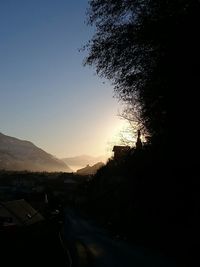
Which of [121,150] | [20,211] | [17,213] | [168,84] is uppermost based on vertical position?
[121,150]

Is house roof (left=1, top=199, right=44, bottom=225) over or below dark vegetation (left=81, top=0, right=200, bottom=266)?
below

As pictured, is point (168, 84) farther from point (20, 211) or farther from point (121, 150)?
point (121, 150)

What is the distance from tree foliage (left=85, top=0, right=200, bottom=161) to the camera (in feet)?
85.6

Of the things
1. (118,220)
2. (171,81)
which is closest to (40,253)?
(171,81)

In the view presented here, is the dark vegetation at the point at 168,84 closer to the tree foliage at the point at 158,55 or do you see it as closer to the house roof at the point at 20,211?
the tree foliage at the point at 158,55

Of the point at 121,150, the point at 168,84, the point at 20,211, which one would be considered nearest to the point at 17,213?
the point at 20,211

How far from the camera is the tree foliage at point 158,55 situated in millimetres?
26094

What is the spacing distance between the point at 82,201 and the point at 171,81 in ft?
335

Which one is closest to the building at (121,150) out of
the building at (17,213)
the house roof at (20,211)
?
the house roof at (20,211)

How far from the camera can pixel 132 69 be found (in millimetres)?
28750

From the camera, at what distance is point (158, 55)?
92.1 feet

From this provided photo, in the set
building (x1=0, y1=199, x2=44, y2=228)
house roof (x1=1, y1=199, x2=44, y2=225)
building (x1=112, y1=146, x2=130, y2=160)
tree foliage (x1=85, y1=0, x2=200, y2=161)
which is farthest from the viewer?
building (x1=112, y1=146, x2=130, y2=160)

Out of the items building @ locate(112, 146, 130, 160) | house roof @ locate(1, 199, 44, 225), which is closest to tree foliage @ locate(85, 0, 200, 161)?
house roof @ locate(1, 199, 44, 225)

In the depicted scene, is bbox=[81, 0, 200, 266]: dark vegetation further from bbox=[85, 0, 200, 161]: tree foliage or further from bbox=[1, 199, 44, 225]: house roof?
bbox=[1, 199, 44, 225]: house roof
